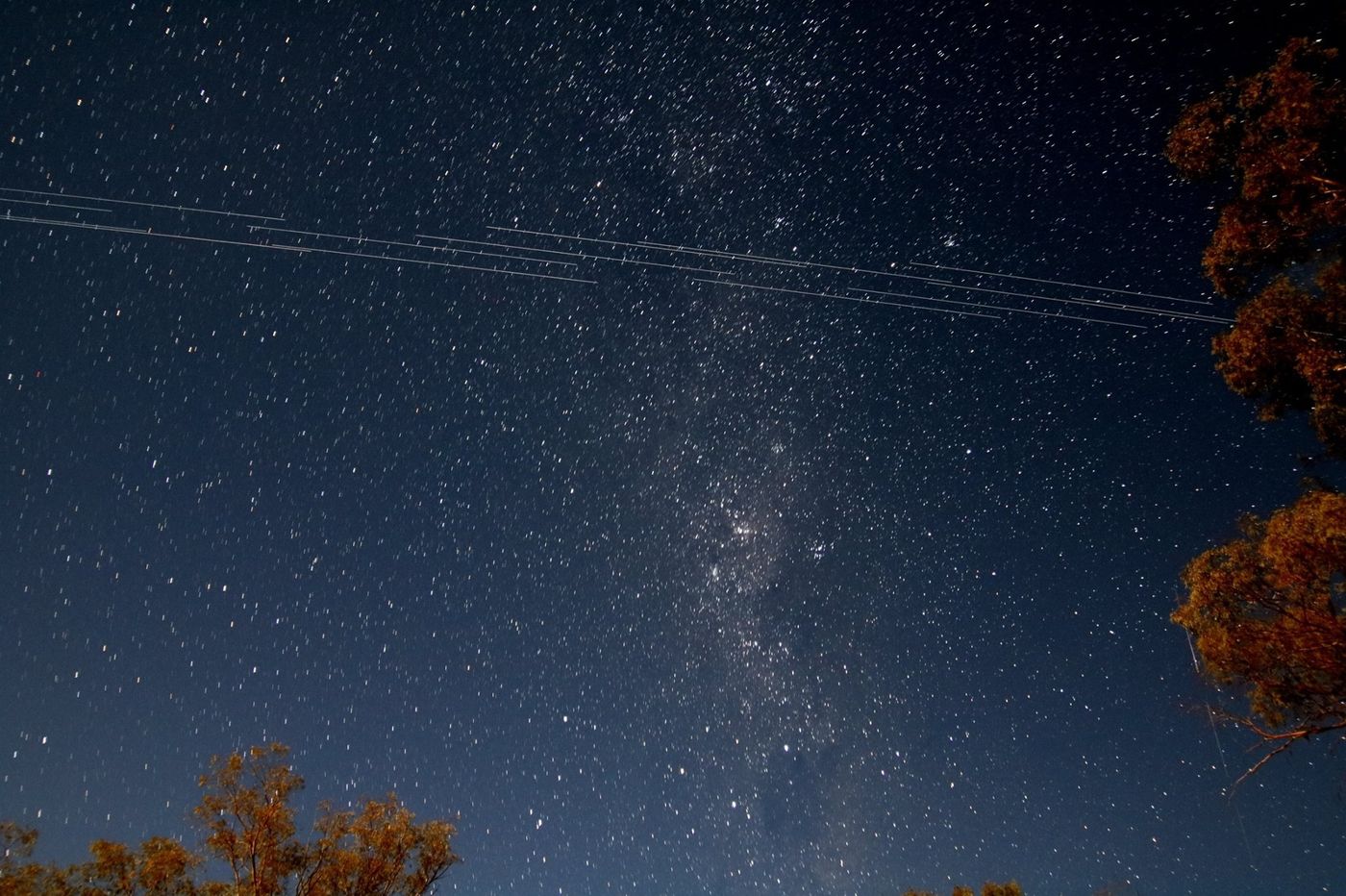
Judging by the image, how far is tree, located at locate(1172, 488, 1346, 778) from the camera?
8.95 meters

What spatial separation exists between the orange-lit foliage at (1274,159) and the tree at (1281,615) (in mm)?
3437

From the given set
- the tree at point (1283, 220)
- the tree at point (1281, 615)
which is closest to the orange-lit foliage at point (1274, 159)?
the tree at point (1283, 220)

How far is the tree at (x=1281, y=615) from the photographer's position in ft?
29.4

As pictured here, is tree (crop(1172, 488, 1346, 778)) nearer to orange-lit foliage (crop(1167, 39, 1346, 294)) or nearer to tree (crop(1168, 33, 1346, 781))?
tree (crop(1168, 33, 1346, 781))

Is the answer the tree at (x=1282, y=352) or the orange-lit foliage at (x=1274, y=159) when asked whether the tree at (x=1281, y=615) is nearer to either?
the tree at (x=1282, y=352)

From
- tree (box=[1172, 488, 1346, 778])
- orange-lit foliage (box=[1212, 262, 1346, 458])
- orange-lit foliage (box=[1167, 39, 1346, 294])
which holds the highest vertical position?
orange-lit foliage (box=[1167, 39, 1346, 294])

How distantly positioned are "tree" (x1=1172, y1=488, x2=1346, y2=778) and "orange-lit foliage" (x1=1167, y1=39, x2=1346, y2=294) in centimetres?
344

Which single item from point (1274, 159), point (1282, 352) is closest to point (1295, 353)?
point (1282, 352)

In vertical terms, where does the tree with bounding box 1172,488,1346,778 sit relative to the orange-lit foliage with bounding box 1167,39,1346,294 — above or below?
below

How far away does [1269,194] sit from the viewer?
982 cm

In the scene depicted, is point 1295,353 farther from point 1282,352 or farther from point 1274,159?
point 1274,159

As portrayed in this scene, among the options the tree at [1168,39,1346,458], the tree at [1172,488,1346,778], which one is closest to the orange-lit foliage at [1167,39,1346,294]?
the tree at [1168,39,1346,458]

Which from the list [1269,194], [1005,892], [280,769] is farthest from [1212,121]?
[1005,892]

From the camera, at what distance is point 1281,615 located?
961 centimetres
